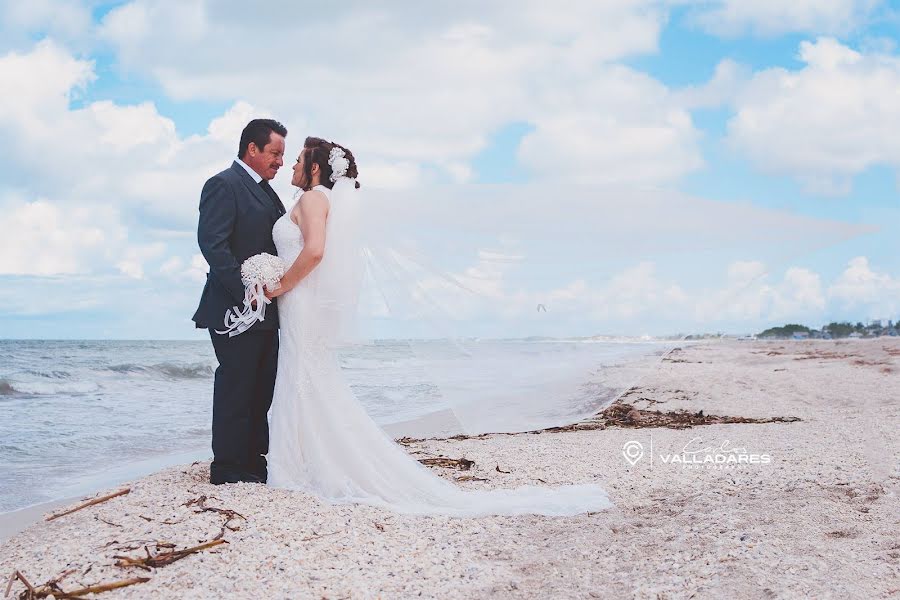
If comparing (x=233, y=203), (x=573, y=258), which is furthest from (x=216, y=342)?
(x=573, y=258)

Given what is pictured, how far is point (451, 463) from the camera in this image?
548cm

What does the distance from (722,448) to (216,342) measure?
396 centimetres

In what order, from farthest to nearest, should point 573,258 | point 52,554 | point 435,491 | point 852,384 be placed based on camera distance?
point 852,384
point 573,258
point 435,491
point 52,554

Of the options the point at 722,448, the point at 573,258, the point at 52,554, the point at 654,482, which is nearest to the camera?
the point at 52,554

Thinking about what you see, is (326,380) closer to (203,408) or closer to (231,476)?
(231,476)

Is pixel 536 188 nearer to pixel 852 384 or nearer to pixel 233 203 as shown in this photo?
pixel 233 203

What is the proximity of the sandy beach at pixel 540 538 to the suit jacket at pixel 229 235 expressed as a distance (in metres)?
1.06

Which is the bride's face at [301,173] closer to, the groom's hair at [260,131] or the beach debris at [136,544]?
the groom's hair at [260,131]

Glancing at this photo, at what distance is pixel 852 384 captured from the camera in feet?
34.6

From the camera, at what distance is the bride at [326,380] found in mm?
4289

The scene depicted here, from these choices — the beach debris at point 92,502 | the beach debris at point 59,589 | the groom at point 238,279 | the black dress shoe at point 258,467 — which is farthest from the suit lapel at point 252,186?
the beach debris at point 59,589

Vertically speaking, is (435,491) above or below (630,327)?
below

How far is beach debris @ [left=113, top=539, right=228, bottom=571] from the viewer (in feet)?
10.1

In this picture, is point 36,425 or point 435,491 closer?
point 435,491
